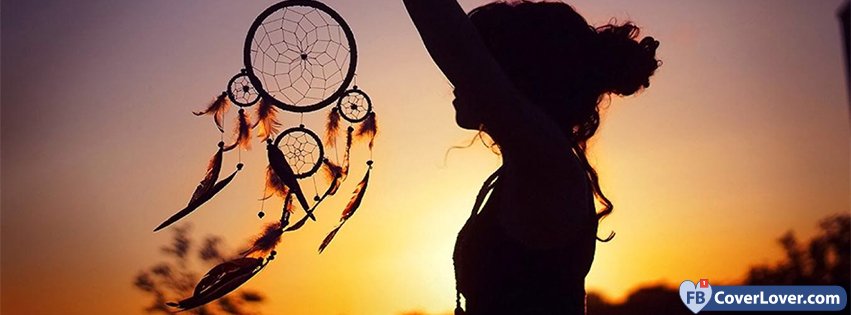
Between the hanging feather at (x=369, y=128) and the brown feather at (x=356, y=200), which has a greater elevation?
the hanging feather at (x=369, y=128)

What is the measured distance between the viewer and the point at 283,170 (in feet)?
12.8

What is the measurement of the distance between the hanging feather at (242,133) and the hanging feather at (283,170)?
0.20 m

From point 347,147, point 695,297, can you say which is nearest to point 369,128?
point 347,147

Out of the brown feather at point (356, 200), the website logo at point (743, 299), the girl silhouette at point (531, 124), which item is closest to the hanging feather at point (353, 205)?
the brown feather at point (356, 200)

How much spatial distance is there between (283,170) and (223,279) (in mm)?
463

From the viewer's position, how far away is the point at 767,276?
67.0 ft

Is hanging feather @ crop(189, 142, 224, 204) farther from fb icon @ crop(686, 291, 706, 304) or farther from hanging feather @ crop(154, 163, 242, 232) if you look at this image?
fb icon @ crop(686, 291, 706, 304)

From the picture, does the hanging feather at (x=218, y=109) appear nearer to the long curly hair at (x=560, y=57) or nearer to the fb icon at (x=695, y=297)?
the long curly hair at (x=560, y=57)

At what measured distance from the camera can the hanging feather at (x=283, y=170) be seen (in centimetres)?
376

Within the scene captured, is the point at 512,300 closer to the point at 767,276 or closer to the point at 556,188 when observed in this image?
the point at 556,188

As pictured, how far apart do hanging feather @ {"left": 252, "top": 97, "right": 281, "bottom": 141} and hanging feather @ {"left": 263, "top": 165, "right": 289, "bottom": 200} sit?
0.15 meters

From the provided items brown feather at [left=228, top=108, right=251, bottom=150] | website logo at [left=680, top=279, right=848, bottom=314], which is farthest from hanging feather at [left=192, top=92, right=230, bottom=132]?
website logo at [left=680, top=279, right=848, bottom=314]

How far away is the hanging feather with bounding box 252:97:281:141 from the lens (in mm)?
4246

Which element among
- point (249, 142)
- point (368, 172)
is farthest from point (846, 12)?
point (249, 142)
